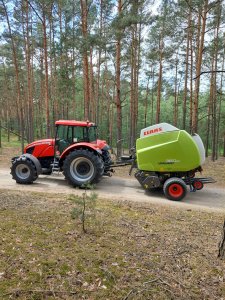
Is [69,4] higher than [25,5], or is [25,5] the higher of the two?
[69,4]

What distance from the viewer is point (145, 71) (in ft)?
84.4

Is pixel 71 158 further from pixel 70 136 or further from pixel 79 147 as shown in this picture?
pixel 70 136

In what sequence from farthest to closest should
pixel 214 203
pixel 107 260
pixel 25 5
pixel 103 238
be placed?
pixel 25 5, pixel 214 203, pixel 103 238, pixel 107 260

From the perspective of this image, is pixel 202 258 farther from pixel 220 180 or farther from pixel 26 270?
pixel 220 180

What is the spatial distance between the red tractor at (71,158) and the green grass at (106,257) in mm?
3362

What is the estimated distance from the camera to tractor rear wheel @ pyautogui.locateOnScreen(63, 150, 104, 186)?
8602 mm

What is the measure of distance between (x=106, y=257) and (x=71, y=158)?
547 cm

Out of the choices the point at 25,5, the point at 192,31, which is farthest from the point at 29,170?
the point at 192,31

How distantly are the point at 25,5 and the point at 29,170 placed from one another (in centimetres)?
1132

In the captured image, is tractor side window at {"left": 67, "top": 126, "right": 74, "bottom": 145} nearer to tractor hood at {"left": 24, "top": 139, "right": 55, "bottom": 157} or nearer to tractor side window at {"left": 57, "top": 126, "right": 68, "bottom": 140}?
tractor side window at {"left": 57, "top": 126, "right": 68, "bottom": 140}

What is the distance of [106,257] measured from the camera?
3.46 metres

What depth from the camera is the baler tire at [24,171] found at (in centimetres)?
884

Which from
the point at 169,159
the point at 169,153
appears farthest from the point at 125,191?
the point at 169,153

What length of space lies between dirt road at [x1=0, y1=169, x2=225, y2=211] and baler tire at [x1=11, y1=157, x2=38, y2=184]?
0.72ft
